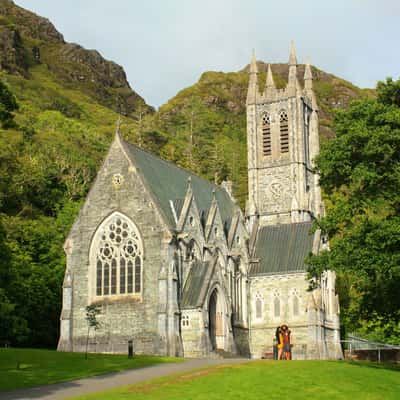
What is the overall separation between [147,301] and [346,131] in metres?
16.5

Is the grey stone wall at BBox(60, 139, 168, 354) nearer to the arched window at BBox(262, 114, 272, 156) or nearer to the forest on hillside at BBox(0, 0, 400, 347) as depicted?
the forest on hillside at BBox(0, 0, 400, 347)

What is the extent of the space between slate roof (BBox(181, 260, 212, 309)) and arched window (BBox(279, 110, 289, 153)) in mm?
22149

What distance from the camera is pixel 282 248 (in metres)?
55.6

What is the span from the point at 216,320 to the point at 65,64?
14923 centimetres

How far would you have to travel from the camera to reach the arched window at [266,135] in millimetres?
66188

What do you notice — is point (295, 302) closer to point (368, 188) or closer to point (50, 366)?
point (368, 188)

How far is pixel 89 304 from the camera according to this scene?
45031mm

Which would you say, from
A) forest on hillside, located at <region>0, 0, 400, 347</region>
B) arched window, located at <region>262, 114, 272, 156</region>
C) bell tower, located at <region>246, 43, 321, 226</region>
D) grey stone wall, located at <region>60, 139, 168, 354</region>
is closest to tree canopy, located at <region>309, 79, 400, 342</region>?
forest on hillside, located at <region>0, 0, 400, 347</region>

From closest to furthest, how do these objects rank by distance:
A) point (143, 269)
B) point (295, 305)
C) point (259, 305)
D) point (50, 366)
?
point (50, 366) → point (143, 269) → point (295, 305) → point (259, 305)

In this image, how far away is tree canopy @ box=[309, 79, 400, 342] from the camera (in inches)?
1209

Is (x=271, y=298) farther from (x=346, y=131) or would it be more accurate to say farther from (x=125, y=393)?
(x=125, y=393)

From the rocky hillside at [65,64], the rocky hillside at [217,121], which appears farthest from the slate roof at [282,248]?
the rocky hillside at [65,64]

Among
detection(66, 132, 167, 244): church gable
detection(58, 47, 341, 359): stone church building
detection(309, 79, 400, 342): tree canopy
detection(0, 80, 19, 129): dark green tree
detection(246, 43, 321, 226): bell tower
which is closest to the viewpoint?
detection(0, 80, 19, 129): dark green tree

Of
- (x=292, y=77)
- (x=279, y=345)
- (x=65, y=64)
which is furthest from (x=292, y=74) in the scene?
(x=65, y=64)
